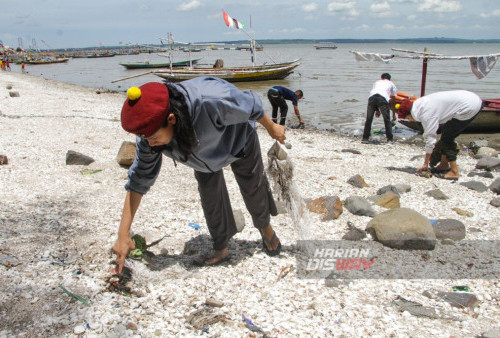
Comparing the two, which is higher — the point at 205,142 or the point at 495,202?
the point at 205,142

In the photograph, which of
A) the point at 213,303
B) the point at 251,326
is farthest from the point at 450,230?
the point at 213,303

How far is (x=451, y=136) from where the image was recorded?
5797 millimetres

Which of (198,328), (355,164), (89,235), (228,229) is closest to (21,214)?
(89,235)

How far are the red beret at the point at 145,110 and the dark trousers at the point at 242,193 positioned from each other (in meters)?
0.90

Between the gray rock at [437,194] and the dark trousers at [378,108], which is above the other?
the dark trousers at [378,108]

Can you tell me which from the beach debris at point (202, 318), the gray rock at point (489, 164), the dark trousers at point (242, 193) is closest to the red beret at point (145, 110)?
the dark trousers at point (242, 193)

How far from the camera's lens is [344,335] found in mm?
2365

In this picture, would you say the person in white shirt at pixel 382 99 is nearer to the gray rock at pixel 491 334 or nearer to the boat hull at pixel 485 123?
the boat hull at pixel 485 123

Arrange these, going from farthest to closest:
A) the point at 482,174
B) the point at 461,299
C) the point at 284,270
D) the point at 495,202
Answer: the point at 482,174, the point at 495,202, the point at 284,270, the point at 461,299

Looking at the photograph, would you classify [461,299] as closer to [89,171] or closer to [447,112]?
[447,112]

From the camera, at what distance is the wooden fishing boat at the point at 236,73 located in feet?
74.3

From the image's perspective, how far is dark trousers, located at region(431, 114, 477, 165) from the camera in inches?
224

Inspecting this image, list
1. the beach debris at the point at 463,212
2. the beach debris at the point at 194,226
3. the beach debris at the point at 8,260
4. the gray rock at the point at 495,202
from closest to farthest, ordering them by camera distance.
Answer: the beach debris at the point at 8,260 → the beach debris at the point at 194,226 → the beach debris at the point at 463,212 → the gray rock at the point at 495,202

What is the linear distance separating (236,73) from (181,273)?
71.6ft
